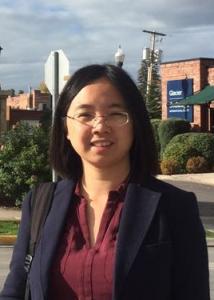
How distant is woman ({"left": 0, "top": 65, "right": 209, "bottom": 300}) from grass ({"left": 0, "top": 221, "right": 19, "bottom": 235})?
11.6m

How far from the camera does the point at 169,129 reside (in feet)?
108

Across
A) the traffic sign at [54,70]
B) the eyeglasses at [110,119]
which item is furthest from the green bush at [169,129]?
the eyeglasses at [110,119]

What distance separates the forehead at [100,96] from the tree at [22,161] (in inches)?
574

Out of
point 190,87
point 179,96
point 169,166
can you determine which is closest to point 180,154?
point 169,166

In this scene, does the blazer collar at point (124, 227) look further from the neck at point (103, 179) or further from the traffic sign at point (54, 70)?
the traffic sign at point (54, 70)

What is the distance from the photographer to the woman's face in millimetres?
2459

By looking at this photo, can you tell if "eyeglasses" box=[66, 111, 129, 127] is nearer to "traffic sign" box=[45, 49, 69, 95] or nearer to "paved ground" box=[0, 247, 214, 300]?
"paved ground" box=[0, 247, 214, 300]

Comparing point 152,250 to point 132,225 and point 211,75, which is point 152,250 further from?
point 211,75

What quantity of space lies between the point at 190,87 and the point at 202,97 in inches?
108

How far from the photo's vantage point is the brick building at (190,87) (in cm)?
3525

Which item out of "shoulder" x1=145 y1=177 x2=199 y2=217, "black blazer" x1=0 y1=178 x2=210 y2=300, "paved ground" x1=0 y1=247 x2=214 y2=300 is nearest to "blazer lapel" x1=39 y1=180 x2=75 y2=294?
"black blazer" x1=0 y1=178 x2=210 y2=300

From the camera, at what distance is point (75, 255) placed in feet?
7.79

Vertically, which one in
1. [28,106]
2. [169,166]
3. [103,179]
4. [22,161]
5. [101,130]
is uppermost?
[28,106]

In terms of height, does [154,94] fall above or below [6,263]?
above
